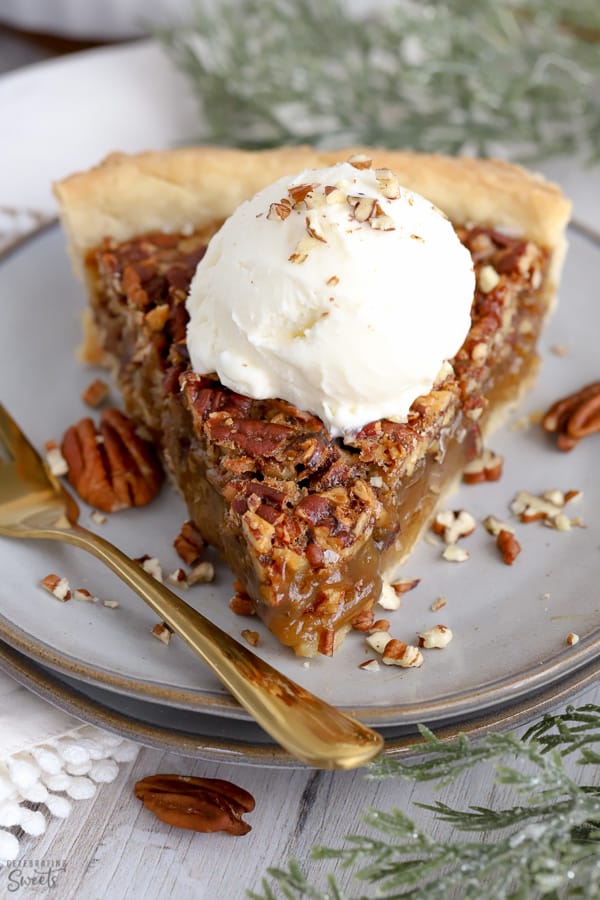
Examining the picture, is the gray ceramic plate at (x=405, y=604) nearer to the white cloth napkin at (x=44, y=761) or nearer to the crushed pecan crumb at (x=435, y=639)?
Result: the crushed pecan crumb at (x=435, y=639)

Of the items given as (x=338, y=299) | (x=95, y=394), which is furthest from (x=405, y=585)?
(x=95, y=394)

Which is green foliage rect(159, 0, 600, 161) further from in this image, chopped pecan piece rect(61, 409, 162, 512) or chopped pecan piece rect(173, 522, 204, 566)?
chopped pecan piece rect(173, 522, 204, 566)

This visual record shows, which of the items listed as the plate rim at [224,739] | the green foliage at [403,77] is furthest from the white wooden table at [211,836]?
the green foliage at [403,77]

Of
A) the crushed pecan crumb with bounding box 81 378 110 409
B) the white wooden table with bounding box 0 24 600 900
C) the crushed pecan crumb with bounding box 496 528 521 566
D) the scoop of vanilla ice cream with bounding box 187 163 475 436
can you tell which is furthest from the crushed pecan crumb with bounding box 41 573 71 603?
the crushed pecan crumb with bounding box 496 528 521 566

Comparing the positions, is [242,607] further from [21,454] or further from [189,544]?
[21,454]

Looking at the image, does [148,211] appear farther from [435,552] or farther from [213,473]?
[435,552]

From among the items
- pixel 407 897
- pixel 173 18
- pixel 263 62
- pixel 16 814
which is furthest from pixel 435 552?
pixel 173 18
